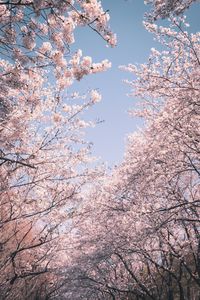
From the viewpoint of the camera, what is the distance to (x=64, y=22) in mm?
5273

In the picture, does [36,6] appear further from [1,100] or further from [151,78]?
[151,78]

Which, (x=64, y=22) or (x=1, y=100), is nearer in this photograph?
(x=64, y=22)

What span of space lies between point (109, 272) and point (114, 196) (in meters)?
10.7

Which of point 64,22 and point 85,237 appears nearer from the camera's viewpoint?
point 64,22

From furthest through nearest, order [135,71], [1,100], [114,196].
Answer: [114,196]
[135,71]
[1,100]

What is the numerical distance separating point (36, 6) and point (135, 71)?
19.9 ft

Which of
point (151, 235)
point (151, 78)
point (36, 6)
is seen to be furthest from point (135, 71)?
point (36, 6)

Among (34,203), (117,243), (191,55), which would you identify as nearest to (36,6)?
(34,203)

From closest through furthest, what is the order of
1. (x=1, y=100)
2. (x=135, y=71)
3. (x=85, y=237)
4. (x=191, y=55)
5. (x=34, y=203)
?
1. (x=1, y=100)
2. (x=34, y=203)
3. (x=191, y=55)
4. (x=135, y=71)
5. (x=85, y=237)

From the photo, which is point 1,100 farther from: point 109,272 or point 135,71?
point 109,272

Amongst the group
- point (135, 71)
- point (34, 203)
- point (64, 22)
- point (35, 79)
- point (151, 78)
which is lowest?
point (34, 203)

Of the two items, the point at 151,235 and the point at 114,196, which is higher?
the point at 114,196

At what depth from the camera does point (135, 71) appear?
1011 cm

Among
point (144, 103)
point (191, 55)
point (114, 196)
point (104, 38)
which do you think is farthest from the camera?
point (114, 196)
